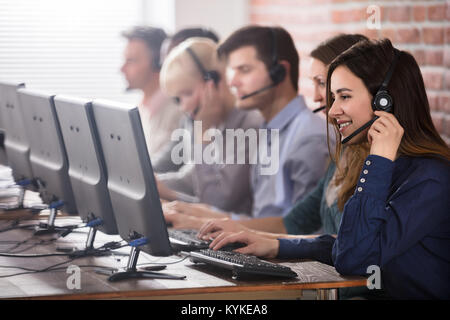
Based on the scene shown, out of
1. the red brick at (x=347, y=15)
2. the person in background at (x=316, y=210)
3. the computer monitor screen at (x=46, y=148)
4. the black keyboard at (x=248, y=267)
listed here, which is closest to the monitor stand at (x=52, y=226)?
the computer monitor screen at (x=46, y=148)

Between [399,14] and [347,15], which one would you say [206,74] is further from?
[399,14]

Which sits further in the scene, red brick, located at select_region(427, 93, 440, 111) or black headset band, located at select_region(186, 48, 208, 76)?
black headset band, located at select_region(186, 48, 208, 76)

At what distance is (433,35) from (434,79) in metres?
0.15

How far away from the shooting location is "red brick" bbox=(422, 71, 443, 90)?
2.59 m

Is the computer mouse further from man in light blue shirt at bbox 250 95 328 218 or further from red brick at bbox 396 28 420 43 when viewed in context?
red brick at bbox 396 28 420 43

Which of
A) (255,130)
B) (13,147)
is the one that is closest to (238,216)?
(255,130)

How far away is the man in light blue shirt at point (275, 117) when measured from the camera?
2674 mm

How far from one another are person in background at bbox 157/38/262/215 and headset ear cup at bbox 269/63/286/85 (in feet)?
0.90

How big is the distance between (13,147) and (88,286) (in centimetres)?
115

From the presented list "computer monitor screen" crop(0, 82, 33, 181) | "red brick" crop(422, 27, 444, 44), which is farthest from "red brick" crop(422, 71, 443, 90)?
"computer monitor screen" crop(0, 82, 33, 181)

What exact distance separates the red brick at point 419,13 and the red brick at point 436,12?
38 millimetres

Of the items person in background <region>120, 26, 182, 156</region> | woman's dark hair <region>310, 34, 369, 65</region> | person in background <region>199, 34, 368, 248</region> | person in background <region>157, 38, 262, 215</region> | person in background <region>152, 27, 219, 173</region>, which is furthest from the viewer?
person in background <region>120, 26, 182, 156</region>

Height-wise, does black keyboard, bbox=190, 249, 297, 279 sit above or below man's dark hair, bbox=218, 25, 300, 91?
below
